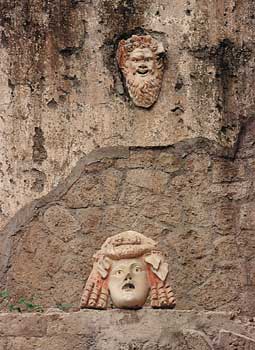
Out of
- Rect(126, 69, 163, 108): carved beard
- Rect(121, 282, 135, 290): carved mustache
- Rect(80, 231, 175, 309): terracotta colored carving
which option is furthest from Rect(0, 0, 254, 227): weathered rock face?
Rect(121, 282, 135, 290): carved mustache

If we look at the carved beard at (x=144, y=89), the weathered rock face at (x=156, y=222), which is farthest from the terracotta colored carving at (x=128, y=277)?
the carved beard at (x=144, y=89)

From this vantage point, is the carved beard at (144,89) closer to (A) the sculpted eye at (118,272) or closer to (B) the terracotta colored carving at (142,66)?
(B) the terracotta colored carving at (142,66)

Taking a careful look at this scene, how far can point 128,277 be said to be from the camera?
5.90 metres

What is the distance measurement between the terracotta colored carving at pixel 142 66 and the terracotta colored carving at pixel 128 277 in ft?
5.17

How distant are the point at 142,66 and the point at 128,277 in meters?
1.88

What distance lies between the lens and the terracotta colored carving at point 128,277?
19.2 feet

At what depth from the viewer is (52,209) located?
734cm

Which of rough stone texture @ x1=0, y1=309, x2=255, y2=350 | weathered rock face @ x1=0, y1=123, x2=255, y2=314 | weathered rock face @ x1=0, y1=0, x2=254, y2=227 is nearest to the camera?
rough stone texture @ x1=0, y1=309, x2=255, y2=350

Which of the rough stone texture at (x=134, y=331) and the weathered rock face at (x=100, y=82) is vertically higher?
the weathered rock face at (x=100, y=82)

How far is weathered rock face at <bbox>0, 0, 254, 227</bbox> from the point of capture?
7.40 m

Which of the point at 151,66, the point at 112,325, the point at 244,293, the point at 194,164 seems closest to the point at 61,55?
the point at 151,66

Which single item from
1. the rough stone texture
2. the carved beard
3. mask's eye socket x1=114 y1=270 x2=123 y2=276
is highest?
the carved beard

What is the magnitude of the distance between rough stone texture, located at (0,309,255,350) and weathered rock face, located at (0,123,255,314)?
1.29m

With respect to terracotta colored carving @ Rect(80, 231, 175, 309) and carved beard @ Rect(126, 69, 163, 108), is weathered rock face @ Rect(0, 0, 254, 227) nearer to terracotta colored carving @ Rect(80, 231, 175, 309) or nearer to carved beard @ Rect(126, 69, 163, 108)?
carved beard @ Rect(126, 69, 163, 108)
